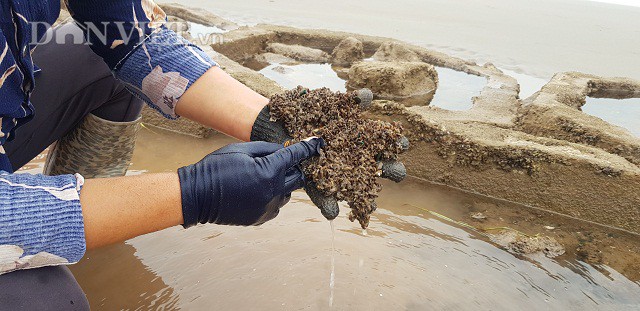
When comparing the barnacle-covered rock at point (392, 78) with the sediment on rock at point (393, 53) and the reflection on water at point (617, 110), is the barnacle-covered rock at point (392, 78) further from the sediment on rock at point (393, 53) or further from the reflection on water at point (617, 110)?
the reflection on water at point (617, 110)

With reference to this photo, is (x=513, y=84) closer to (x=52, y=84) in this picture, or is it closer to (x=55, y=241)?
A: (x=52, y=84)

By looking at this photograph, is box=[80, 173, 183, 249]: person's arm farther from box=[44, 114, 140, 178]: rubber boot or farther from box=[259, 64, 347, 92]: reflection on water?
box=[259, 64, 347, 92]: reflection on water

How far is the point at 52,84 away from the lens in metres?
1.75

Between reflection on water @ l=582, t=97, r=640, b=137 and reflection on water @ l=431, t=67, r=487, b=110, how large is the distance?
1.10m

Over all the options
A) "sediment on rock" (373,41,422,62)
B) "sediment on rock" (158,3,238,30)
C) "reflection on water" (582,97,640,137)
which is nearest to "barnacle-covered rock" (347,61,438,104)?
"sediment on rock" (373,41,422,62)

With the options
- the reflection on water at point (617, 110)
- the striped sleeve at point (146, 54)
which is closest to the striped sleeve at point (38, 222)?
the striped sleeve at point (146, 54)

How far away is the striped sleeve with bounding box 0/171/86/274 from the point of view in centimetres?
106

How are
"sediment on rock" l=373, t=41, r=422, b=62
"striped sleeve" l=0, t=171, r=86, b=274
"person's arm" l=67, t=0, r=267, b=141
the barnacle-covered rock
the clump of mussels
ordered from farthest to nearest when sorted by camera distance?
"sediment on rock" l=373, t=41, r=422, b=62, the barnacle-covered rock, "person's arm" l=67, t=0, r=267, b=141, the clump of mussels, "striped sleeve" l=0, t=171, r=86, b=274

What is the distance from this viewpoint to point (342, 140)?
5.31 feet

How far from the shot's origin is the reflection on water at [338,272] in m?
1.87

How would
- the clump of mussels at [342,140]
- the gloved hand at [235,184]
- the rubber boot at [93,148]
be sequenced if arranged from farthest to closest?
the rubber boot at [93,148]
the clump of mussels at [342,140]
the gloved hand at [235,184]

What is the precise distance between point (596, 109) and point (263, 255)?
14.0 ft

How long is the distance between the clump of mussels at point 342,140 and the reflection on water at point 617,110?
3919 millimetres

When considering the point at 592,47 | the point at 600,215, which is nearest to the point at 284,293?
the point at 600,215
